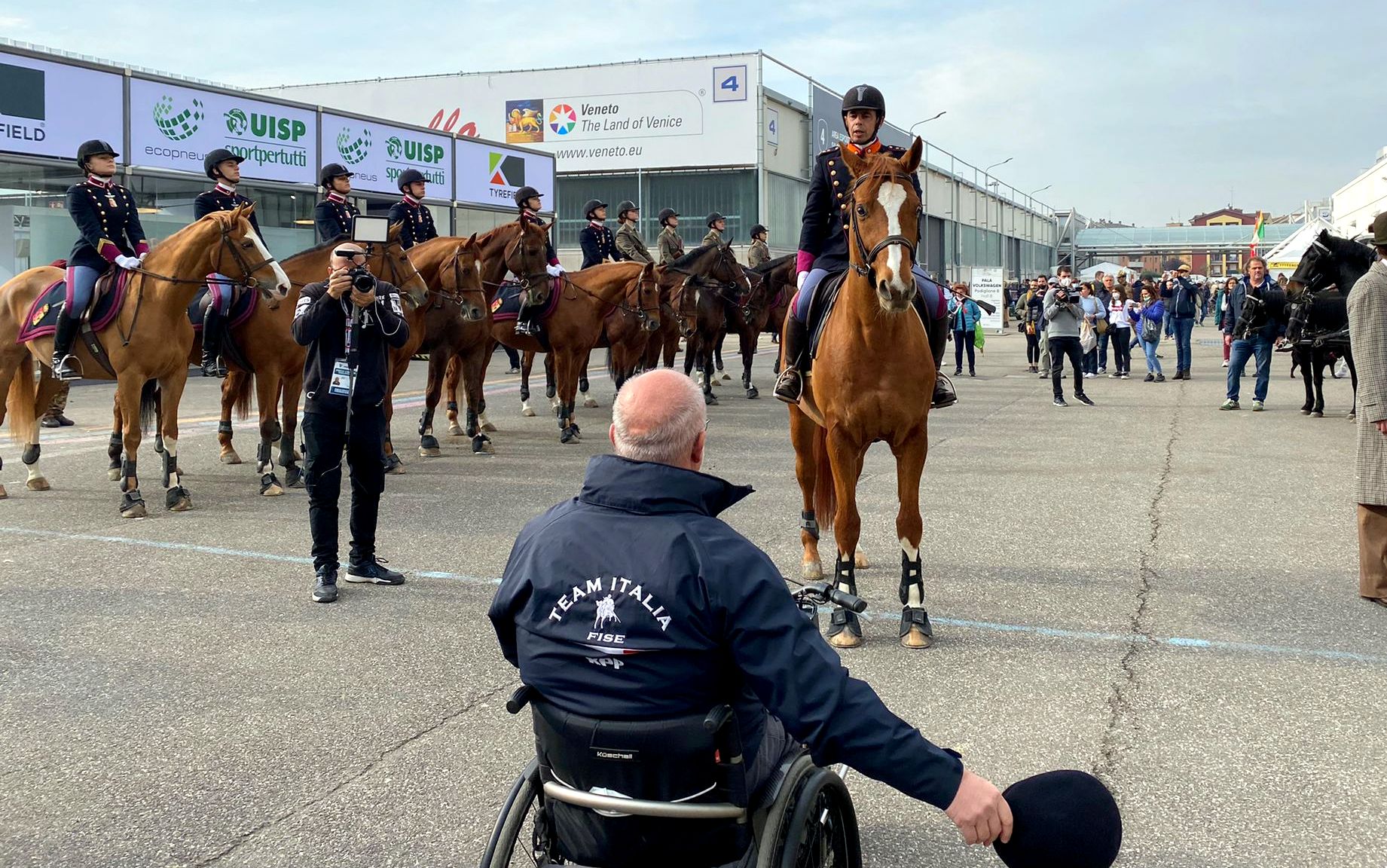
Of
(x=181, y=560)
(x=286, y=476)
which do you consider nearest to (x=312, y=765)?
(x=181, y=560)

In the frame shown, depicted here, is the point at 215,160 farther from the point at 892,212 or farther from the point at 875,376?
the point at 892,212

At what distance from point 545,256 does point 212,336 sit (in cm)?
418

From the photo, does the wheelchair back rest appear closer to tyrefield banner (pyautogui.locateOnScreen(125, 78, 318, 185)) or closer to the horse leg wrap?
the horse leg wrap

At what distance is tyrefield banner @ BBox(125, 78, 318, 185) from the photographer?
21.2 meters

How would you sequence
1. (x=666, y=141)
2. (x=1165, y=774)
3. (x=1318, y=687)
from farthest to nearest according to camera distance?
(x=666, y=141), (x=1318, y=687), (x=1165, y=774)

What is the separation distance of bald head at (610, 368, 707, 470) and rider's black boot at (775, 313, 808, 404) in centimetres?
440

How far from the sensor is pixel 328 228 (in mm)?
12664

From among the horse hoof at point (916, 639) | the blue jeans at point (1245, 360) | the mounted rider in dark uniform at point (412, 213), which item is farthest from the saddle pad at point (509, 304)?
the blue jeans at point (1245, 360)

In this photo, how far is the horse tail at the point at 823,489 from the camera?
7.33 meters

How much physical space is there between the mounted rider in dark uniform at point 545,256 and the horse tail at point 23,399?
538cm

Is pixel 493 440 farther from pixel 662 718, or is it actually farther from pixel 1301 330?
pixel 662 718

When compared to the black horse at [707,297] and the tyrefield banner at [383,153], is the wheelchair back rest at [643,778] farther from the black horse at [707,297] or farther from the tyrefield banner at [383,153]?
the tyrefield banner at [383,153]

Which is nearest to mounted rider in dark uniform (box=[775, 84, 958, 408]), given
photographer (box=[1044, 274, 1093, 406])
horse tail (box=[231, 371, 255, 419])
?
horse tail (box=[231, 371, 255, 419])

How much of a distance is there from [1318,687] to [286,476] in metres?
8.99
